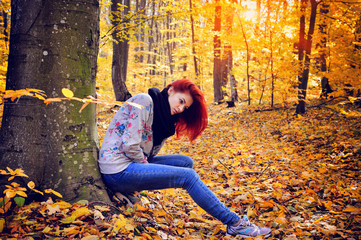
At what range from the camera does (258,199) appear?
2.98 metres

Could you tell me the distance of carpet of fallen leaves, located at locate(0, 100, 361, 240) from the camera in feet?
5.73

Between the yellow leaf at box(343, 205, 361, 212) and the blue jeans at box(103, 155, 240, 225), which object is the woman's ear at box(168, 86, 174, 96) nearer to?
the blue jeans at box(103, 155, 240, 225)

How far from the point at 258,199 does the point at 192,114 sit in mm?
1408

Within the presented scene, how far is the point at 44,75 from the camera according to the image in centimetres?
194

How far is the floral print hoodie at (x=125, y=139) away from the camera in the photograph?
2168 mm

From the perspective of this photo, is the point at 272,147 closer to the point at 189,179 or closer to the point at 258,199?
the point at 258,199

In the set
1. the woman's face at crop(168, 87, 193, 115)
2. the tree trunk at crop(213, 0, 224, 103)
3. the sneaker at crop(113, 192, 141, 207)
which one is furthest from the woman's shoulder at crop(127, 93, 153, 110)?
the tree trunk at crop(213, 0, 224, 103)

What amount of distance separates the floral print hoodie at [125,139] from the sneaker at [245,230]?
43.6 inches

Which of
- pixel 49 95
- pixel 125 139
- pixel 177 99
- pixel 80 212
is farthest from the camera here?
pixel 177 99

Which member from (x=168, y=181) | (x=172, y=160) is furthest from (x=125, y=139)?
(x=172, y=160)

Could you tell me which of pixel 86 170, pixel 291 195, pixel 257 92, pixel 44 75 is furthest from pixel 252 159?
pixel 257 92

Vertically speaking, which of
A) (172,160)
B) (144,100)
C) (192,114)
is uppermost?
(144,100)

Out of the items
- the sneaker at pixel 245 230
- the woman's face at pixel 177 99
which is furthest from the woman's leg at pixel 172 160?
the sneaker at pixel 245 230

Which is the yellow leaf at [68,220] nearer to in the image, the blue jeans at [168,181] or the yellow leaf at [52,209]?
the yellow leaf at [52,209]
